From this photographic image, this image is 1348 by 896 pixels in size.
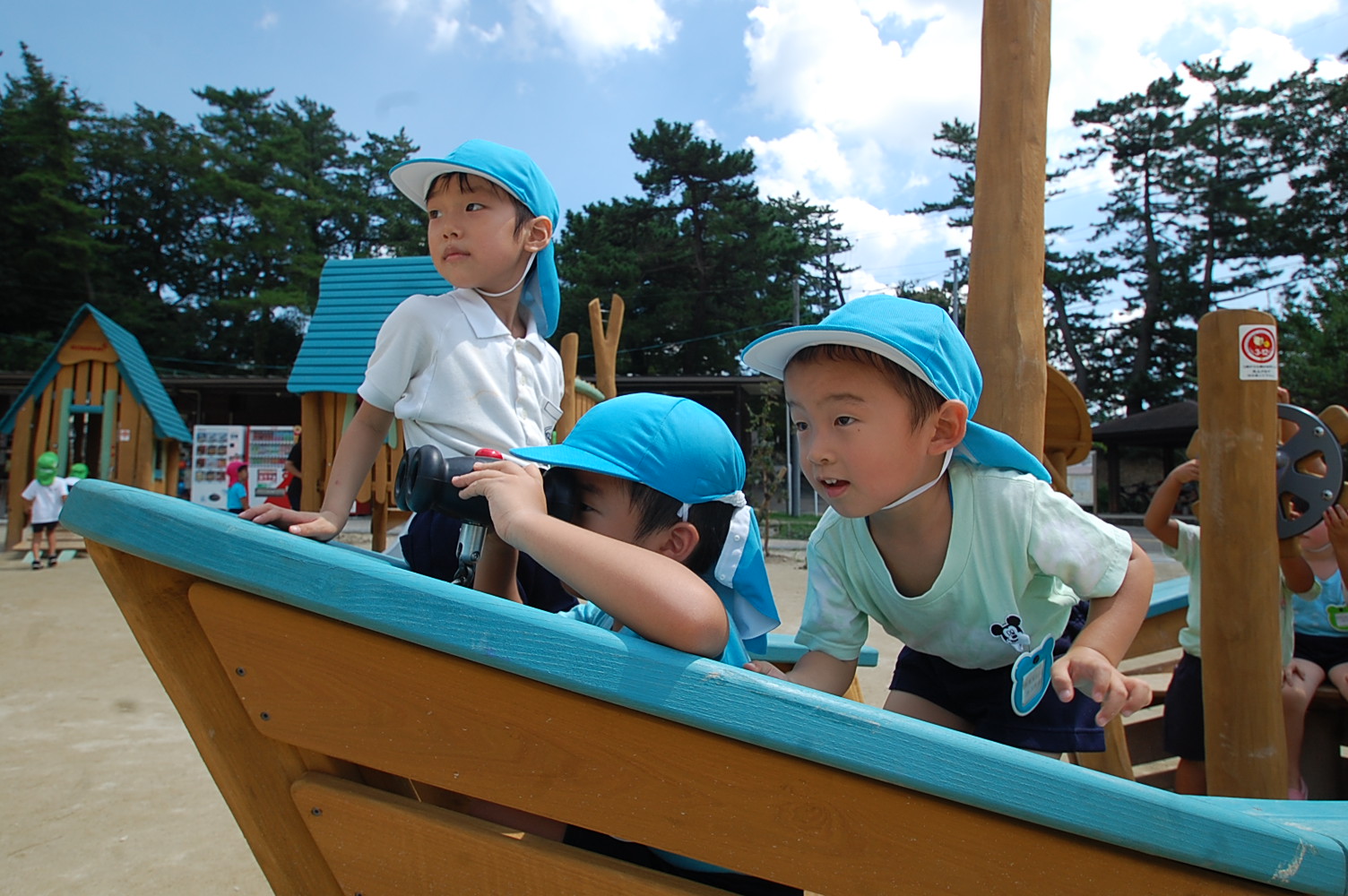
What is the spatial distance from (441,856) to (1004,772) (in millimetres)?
642

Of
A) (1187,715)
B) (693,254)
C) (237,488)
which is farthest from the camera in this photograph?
(693,254)

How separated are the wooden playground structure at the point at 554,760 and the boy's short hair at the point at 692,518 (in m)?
0.39

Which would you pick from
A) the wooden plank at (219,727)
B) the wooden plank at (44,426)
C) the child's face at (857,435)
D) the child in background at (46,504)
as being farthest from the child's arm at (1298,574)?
the wooden plank at (44,426)

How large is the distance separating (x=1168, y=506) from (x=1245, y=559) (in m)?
0.94

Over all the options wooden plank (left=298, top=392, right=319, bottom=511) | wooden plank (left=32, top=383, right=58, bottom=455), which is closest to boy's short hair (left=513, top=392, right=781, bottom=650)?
wooden plank (left=298, top=392, right=319, bottom=511)

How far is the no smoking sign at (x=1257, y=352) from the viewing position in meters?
1.90

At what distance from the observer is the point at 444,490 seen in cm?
125

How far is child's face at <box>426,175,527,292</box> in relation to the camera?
1.69 meters

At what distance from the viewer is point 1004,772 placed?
0.93 meters

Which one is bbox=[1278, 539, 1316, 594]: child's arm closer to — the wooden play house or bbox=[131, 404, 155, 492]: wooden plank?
the wooden play house

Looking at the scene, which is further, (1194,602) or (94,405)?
(94,405)

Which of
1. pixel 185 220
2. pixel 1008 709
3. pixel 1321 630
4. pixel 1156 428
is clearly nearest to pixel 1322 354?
pixel 1156 428

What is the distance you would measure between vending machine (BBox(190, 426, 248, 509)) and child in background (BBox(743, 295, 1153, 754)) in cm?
1618

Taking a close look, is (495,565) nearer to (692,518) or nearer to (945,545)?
(692,518)
